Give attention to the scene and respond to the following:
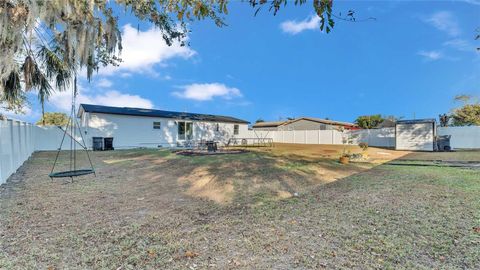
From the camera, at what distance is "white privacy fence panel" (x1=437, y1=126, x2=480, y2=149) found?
61.6 feet

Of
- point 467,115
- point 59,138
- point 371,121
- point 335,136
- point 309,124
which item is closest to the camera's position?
point 59,138

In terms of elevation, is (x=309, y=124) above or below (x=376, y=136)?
above

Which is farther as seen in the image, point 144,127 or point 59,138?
point 144,127

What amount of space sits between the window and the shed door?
50.9 ft

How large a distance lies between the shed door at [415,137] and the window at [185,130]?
15.5 metres

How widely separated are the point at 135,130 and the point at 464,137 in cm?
2395

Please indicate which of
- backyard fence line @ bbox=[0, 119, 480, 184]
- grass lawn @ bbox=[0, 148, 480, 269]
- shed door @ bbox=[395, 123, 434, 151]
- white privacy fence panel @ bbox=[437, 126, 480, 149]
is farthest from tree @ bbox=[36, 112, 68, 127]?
white privacy fence panel @ bbox=[437, 126, 480, 149]

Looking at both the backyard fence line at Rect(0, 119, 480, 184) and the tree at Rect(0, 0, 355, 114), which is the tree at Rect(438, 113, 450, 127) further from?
the tree at Rect(0, 0, 355, 114)

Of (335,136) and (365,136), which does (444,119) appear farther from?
(335,136)

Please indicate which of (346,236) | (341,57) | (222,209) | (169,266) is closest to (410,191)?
(346,236)

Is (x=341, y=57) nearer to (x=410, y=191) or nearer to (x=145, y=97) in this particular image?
(x=145, y=97)

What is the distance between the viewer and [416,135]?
18203 mm

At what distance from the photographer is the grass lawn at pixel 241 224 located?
238 centimetres

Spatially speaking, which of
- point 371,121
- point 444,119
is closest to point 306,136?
point 444,119
